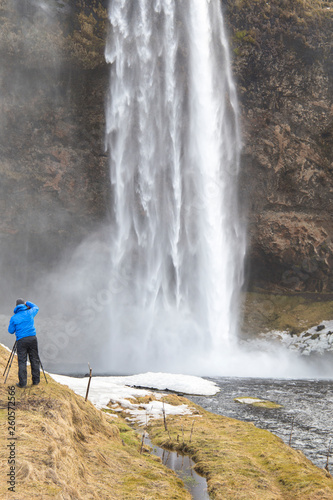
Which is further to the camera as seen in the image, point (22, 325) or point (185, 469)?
point (22, 325)

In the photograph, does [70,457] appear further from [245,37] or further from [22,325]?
[245,37]

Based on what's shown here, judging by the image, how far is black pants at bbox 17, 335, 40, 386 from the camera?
8.09 metres

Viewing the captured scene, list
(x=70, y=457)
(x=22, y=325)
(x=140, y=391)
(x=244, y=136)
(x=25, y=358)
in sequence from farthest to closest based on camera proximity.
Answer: (x=244, y=136)
(x=140, y=391)
(x=22, y=325)
(x=25, y=358)
(x=70, y=457)

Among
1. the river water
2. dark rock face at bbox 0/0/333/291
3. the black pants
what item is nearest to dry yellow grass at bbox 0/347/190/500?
the black pants

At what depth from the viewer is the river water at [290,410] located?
1055cm

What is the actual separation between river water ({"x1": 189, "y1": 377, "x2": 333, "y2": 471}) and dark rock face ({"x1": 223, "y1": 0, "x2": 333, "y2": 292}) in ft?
50.0

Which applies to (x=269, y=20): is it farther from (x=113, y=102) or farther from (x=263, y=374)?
(x=263, y=374)

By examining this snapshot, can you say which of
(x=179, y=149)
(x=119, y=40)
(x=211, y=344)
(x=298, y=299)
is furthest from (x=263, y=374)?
(x=119, y=40)

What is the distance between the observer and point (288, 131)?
3434 centimetres

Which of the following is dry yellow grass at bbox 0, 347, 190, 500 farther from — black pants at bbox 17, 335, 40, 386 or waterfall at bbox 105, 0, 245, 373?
waterfall at bbox 105, 0, 245, 373

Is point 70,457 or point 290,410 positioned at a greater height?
point 70,457

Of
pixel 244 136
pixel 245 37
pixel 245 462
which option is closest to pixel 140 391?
pixel 245 462

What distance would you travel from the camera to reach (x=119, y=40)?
3216cm

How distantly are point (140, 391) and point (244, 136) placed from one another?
24.0 m
